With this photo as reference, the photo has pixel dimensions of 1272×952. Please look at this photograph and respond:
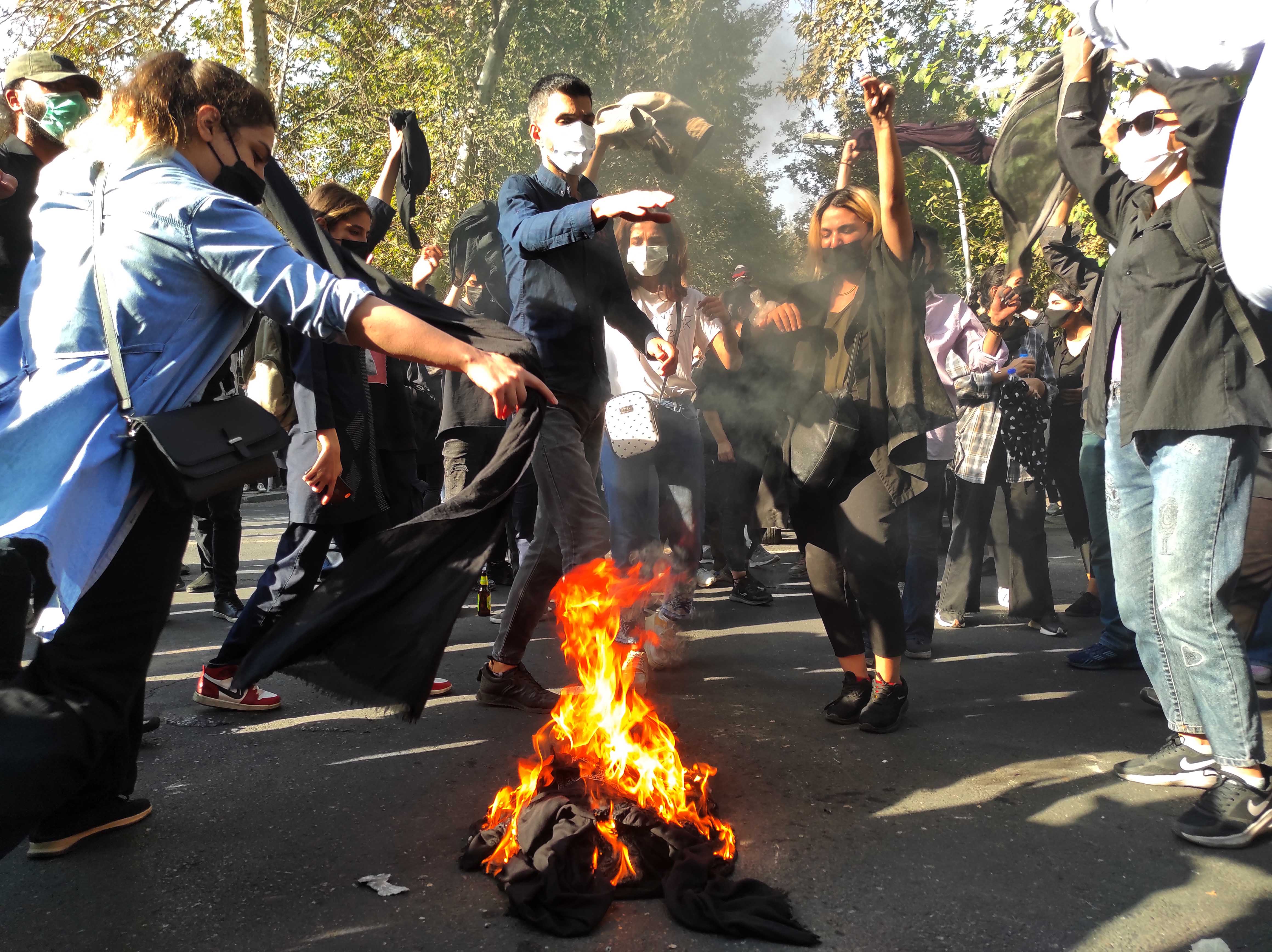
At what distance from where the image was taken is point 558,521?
4.19 meters

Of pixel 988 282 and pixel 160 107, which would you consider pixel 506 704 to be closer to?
pixel 160 107

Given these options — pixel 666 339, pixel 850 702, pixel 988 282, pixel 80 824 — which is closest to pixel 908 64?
pixel 988 282

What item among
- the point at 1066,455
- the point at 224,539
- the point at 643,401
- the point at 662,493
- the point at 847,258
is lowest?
the point at 224,539

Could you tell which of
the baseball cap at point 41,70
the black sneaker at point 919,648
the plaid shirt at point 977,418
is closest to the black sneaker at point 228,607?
the baseball cap at point 41,70

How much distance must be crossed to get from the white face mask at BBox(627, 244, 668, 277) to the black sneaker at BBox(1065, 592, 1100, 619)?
3.39 metres

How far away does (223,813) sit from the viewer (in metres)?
3.27

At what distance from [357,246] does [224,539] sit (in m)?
2.48

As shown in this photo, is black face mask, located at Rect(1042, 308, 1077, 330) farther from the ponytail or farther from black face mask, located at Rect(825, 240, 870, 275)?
the ponytail

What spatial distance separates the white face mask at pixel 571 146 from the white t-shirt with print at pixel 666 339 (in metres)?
1.36

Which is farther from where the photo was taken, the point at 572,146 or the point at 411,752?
the point at 572,146

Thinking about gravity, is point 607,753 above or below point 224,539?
below

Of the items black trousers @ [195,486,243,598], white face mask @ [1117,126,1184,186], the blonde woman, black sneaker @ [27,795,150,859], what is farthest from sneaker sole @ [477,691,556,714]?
white face mask @ [1117,126,1184,186]

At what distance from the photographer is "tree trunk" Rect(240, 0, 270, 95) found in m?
14.3

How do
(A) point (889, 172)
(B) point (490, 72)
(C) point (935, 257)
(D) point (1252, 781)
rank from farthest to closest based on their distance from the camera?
1. (B) point (490, 72)
2. (C) point (935, 257)
3. (A) point (889, 172)
4. (D) point (1252, 781)
